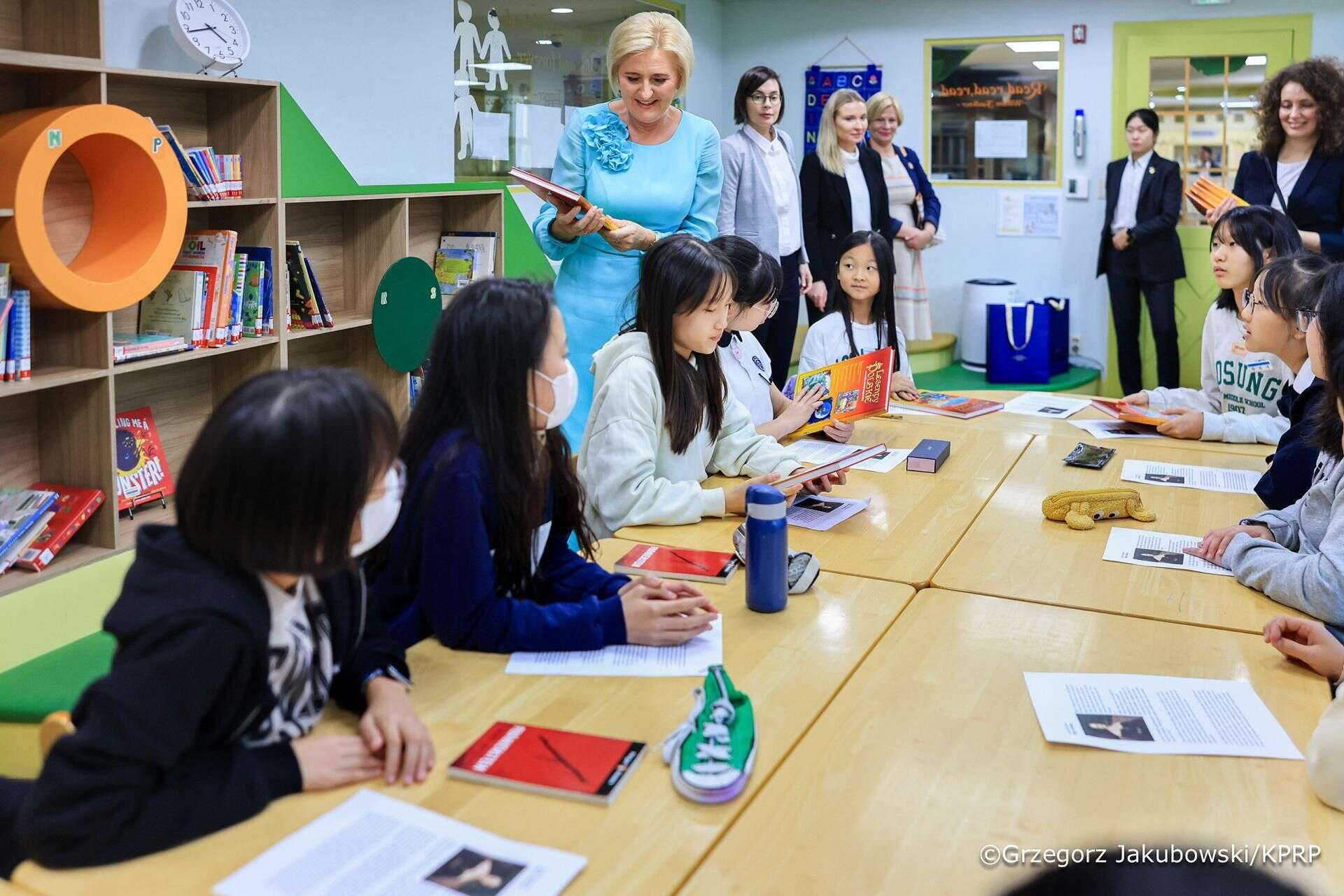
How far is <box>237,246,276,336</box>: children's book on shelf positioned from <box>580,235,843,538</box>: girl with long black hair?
140cm

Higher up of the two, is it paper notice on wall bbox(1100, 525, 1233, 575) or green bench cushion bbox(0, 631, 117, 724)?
paper notice on wall bbox(1100, 525, 1233, 575)

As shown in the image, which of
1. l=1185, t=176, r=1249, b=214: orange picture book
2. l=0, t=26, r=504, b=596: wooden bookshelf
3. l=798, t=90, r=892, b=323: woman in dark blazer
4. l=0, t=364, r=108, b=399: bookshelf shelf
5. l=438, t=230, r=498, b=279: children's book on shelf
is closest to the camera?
l=0, t=364, r=108, b=399: bookshelf shelf

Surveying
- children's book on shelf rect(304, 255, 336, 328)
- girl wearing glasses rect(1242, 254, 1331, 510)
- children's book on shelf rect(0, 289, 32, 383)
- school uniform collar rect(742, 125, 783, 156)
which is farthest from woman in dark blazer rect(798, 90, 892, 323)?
children's book on shelf rect(0, 289, 32, 383)

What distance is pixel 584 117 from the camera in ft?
10.6

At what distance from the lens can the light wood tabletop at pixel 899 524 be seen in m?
2.03

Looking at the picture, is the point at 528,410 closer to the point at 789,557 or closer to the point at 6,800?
the point at 789,557

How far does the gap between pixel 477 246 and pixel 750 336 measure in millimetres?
1588

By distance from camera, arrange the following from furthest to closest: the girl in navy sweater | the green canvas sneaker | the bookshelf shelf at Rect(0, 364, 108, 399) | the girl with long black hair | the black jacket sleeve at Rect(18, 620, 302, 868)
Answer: the bookshelf shelf at Rect(0, 364, 108, 399) → the girl with long black hair → the girl in navy sweater → the green canvas sneaker → the black jacket sleeve at Rect(18, 620, 302, 868)

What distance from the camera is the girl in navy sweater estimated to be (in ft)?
5.09

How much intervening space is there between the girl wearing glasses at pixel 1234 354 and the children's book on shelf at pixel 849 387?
724 millimetres

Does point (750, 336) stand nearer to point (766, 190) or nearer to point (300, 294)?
point (300, 294)

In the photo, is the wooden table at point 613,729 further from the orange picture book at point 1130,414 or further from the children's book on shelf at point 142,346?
the children's book on shelf at point 142,346

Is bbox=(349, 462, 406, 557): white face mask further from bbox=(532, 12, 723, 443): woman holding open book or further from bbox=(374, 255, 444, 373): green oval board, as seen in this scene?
bbox=(374, 255, 444, 373): green oval board

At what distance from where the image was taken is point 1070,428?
317 cm
